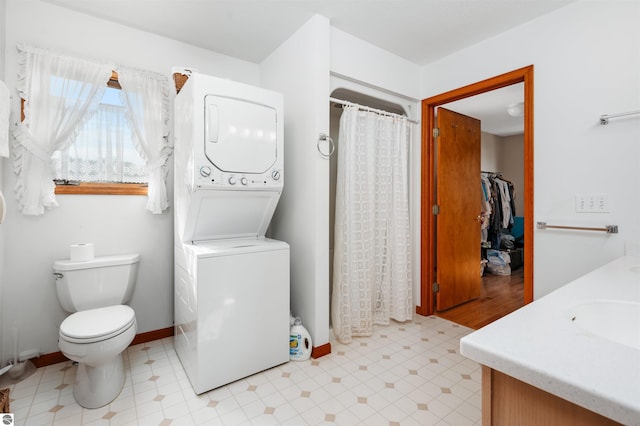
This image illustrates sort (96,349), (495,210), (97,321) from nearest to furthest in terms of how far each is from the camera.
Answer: (96,349) → (97,321) → (495,210)

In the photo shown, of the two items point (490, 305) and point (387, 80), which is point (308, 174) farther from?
point (490, 305)

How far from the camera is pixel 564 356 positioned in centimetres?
61

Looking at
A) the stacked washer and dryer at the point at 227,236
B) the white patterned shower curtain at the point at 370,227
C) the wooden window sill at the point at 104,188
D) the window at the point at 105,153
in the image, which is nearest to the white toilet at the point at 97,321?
the stacked washer and dryer at the point at 227,236

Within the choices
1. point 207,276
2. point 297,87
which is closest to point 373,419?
point 207,276

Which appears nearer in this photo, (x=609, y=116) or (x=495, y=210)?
(x=609, y=116)

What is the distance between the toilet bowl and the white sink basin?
2153mm

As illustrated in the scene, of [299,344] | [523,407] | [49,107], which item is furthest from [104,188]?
[523,407]

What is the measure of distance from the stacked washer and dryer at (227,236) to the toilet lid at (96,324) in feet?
1.16

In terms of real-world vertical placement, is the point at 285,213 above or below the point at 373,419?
above

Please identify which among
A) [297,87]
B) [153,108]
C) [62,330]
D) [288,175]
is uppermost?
[297,87]

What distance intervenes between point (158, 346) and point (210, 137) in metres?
1.75

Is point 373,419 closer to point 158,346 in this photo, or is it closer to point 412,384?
point 412,384

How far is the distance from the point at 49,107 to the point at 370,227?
8.19 ft

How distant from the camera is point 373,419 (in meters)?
1.61
